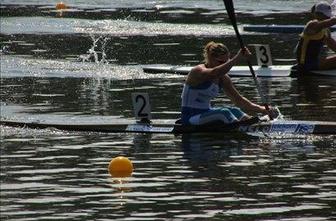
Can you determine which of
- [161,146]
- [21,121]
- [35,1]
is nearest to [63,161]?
[161,146]

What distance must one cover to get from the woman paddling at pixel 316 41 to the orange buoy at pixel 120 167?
12566 millimetres

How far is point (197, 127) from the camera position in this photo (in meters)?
21.1

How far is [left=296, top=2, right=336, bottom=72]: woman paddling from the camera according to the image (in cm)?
2984

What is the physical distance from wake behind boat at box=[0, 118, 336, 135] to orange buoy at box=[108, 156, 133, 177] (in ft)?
11.9

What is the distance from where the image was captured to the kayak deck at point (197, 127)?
2080cm

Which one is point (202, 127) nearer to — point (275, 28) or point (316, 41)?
point (316, 41)

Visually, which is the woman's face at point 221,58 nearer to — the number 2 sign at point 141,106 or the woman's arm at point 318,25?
the number 2 sign at point 141,106

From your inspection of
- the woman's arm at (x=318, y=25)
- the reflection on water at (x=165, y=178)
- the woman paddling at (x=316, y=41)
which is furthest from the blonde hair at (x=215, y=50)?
the woman paddling at (x=316, y=41)

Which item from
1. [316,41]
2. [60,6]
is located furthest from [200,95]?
[60,6]

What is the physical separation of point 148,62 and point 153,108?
10.7 meters

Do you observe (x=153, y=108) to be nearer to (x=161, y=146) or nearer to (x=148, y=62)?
(x=161, y=146)

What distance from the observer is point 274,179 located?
1719cm

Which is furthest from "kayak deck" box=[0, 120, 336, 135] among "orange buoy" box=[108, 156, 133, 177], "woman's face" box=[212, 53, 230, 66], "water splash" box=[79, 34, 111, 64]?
"water splash" box=[79, 34, 111, 64]

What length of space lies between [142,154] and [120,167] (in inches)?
76.3
